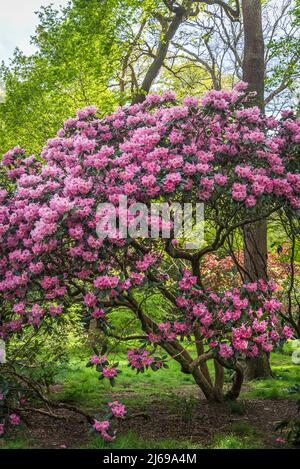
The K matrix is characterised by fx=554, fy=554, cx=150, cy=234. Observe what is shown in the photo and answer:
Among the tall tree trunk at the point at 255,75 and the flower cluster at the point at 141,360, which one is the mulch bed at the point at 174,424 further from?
the tall tree trunk at the point at 255,75

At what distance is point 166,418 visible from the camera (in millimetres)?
5930

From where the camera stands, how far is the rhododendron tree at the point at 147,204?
450 cm

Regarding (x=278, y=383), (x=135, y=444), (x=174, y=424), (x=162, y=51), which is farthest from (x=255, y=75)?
(x=162, y=51)

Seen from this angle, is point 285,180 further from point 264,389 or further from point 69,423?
point 264,389

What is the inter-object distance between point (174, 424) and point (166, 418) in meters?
0.30

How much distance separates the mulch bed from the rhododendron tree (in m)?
0.65

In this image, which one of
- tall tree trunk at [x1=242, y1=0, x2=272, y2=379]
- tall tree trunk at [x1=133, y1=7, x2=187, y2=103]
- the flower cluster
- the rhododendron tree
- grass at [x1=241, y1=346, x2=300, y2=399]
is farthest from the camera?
tall tree trunk at [x1=133, y1=7, x2=187, y2=103]

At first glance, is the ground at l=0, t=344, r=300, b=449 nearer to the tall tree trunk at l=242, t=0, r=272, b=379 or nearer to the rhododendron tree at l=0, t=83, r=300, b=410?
the tall tree trunk at l=242, t=0, r=272, b=379

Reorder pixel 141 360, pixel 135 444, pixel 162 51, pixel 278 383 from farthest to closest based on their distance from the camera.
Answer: pixel 162 51 < pixel 278 383 < pixel 141 360 < pixel 135 444

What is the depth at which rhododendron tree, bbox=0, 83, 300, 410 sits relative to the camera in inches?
177

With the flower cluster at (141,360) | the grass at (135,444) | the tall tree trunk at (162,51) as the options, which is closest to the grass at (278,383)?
the grass at (135,444)

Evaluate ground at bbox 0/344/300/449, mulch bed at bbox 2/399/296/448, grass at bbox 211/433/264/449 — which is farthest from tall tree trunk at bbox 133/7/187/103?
grass at bbox 211/433/264/449

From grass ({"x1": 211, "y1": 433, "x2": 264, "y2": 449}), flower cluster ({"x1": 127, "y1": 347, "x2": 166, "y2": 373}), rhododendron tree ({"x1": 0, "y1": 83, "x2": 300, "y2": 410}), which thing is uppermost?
rhododendron tree ({"x1": 0, "y1": 83, "x2": 300, "y2": 410})

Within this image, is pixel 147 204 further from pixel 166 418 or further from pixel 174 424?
pixel 166 418
